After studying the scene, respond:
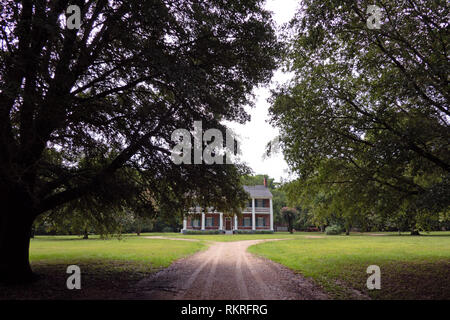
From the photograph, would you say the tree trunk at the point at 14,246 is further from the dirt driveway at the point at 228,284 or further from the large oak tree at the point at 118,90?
the dirt driveway at the point at 228,284

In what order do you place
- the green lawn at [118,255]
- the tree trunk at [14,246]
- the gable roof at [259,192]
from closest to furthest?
the tree trunk at [14,246] < the green lawn at [118,255] < the gable roof at [259,192]

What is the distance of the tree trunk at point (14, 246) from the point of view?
685cm

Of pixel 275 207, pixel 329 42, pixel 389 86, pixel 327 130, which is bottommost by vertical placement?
pixel 275 207

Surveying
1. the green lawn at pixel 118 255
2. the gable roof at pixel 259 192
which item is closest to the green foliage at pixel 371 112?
the green lawn at pixel 118 255

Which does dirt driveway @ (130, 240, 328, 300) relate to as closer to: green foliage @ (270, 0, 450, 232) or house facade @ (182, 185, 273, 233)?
green foliage @ (270, 0, 450, 232)

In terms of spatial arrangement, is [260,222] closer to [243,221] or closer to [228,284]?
[243,221]

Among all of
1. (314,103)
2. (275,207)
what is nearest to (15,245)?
(314,103)

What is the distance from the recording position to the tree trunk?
22.5 ft

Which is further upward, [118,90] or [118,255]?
[118,90]

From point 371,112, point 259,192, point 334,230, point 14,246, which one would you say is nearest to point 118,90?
point 14,246

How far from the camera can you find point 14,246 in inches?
277

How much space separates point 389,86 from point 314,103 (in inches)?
73.9
